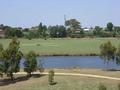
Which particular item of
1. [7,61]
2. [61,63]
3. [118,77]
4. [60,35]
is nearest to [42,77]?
[7,61]

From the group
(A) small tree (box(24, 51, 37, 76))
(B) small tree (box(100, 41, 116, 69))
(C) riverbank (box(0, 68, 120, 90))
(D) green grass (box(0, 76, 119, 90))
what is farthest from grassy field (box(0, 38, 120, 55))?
(D) green grass (box(0, 76, 119, 90))

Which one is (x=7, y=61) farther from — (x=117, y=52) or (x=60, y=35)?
(x=60, y=35)

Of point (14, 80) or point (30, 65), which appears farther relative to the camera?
point (30, 65)

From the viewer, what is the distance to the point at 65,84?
43812 mm

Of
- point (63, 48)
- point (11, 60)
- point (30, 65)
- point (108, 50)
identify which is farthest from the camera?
point (63, 48)

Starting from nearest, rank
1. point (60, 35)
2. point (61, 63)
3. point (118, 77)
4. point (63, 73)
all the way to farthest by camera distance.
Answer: point (118, 77), point (63, 73), point (61, 63), point (60, 35)

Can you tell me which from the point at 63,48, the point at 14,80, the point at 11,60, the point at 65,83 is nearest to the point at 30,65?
the point at 11,60

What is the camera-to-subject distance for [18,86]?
45.2 m

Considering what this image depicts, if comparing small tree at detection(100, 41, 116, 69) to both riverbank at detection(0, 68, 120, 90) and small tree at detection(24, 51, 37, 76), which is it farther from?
small tree at detection(24, 51, 37, 76)

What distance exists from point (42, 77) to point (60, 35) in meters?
151

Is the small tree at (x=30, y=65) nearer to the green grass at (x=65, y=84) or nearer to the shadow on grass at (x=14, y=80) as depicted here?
the shadow on grass at (x=14, y=80)

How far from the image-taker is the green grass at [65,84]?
139ft

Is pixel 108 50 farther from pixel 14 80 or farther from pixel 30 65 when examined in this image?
pixel 14 80

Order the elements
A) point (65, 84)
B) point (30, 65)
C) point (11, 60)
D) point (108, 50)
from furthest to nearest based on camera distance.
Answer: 1. point (108, 50)
2. point (11, 60)
3. point (30, 65)
4. point (65, 84)
